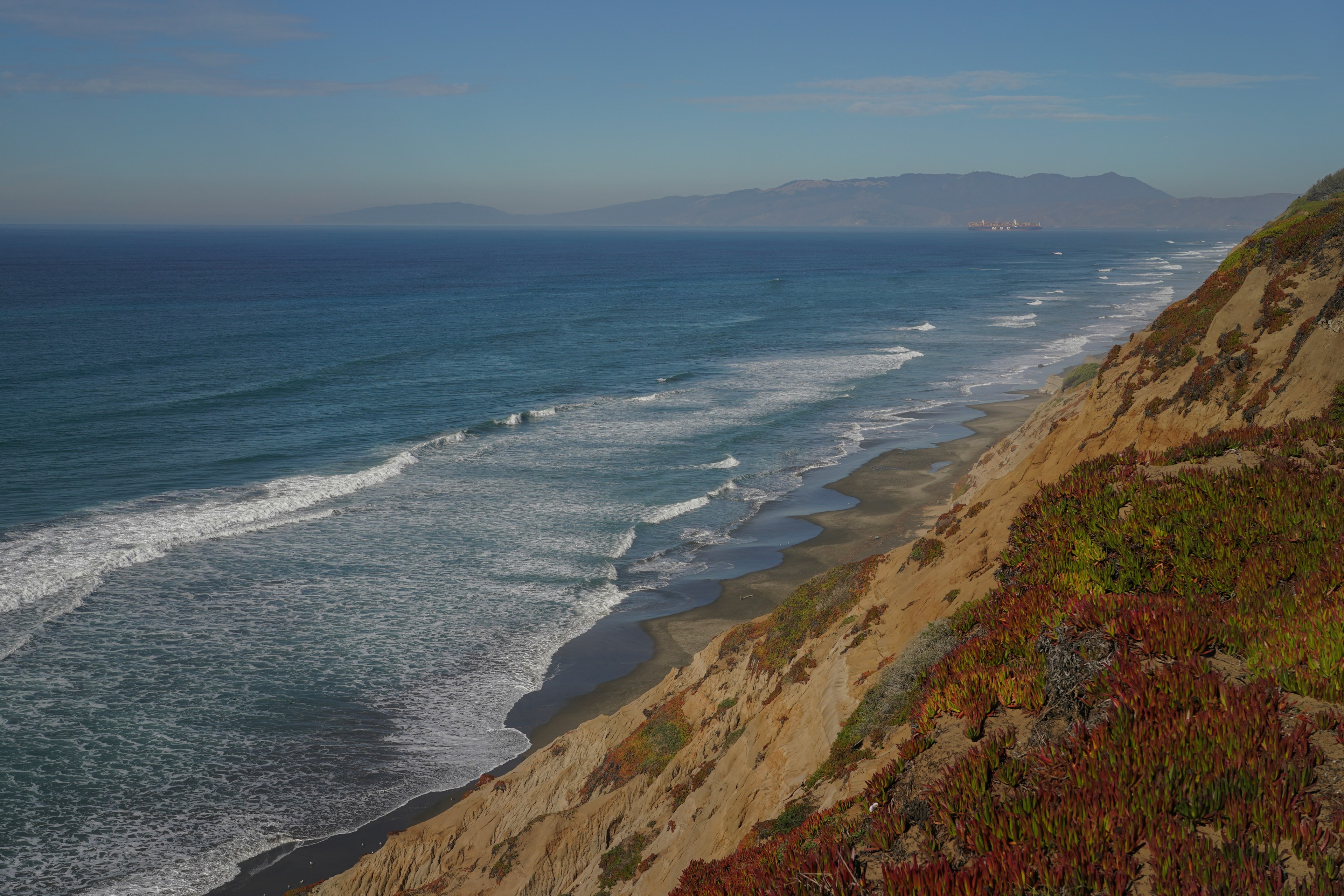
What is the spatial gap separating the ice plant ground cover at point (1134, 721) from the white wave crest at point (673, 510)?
80.5ft

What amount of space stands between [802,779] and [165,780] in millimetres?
14896

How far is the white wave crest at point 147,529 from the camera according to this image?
2719 cm

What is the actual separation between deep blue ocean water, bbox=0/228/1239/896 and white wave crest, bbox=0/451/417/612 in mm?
143

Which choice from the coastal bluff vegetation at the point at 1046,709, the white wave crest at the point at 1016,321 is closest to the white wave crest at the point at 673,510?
the coastal bluff vegetation at the point at 1046,709

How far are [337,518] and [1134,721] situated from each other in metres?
32.1

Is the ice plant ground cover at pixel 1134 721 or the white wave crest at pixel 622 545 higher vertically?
the ice plant ground cover at pixel 1134 721

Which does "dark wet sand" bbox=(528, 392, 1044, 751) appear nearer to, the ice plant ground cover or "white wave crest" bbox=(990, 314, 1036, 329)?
the ice plant ground cover

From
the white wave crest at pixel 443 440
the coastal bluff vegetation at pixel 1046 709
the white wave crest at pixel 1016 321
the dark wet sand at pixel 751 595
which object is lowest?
the dark wet sand at pixel 751 595

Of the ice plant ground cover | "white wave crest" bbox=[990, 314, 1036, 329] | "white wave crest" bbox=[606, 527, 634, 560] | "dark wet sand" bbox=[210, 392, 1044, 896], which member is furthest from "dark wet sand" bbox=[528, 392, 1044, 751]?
"white wave crest" bbox=[990, 314, 1036, 329]

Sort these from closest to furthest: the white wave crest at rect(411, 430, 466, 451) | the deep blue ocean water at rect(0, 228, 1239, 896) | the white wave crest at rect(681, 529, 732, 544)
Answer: the deep blue ocean water at rect(0, 228, 1239, 896)
the white wave crest at rect(681, 529, 732, 544)
the white wave crest at rect(411, 430, 466, 451)

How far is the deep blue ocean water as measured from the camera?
18.4 metres

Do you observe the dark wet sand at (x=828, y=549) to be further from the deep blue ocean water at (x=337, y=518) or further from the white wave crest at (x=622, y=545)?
the white wave crest at (x=622, y=545)

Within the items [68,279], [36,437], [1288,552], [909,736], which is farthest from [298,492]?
[68,279]

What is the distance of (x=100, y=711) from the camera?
20484 millimetres
